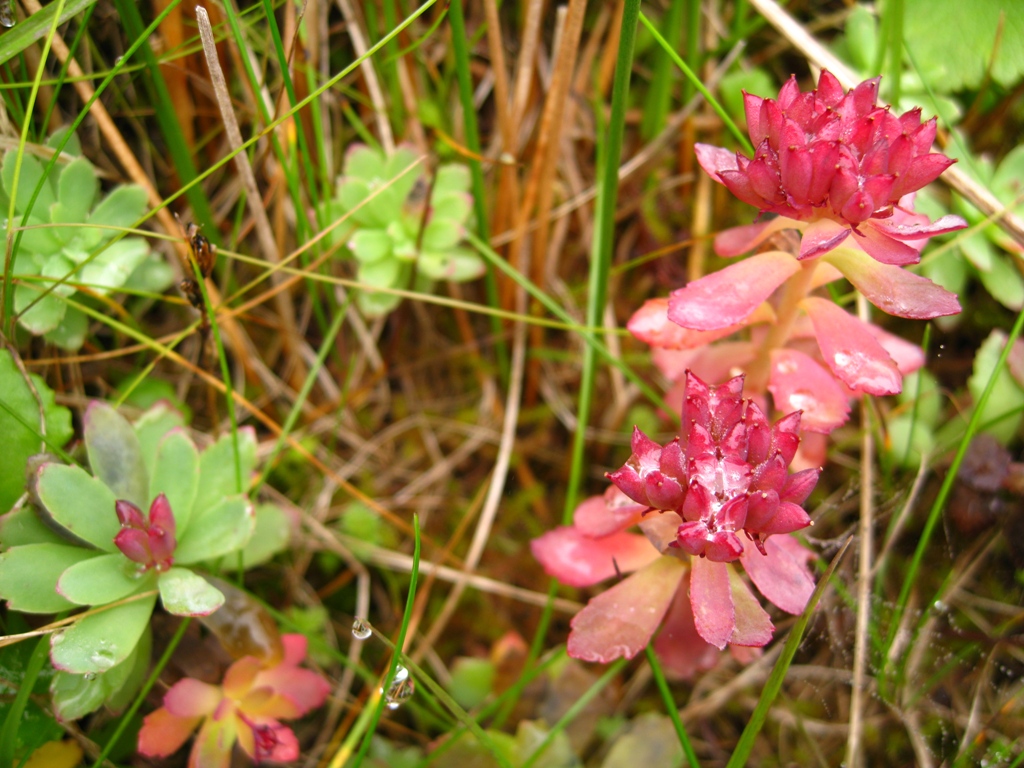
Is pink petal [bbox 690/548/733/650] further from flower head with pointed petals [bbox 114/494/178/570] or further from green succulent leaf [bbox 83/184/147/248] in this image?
green succulent leaf [bbox 83/184/147/248]

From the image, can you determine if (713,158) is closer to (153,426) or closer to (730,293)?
(730,293)

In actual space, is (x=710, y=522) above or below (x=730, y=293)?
below

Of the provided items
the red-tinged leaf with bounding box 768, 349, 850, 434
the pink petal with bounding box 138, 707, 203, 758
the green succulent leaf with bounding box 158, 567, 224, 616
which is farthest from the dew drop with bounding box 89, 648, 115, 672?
the red-tinged leaf with bounding box 768, 349, 850, 434

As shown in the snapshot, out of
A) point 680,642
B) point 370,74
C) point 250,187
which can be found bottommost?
point 680,642

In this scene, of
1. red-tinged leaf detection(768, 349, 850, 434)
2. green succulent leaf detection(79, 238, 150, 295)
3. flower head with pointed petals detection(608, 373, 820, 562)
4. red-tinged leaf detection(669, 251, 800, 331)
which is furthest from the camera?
green succulent leaf detection(79, 238, 150, 295)

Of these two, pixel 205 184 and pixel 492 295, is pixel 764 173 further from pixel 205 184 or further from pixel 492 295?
pixel 205 184

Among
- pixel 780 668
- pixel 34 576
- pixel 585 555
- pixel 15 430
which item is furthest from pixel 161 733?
pixel 780 668

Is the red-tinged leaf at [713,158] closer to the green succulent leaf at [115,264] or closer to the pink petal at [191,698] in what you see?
the green succulent leaf at [115,264]
